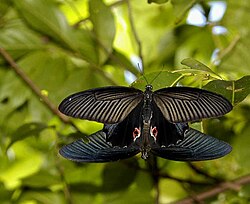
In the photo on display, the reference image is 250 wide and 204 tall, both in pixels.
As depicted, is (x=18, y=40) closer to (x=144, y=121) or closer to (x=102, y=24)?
(x=102, y=24)

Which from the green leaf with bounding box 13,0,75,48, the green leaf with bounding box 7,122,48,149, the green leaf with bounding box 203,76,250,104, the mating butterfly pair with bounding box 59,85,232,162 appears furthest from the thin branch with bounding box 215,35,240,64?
the mating butterfly pair with bounding box 59,85,232,162

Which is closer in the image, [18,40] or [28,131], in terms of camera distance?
[28,131]

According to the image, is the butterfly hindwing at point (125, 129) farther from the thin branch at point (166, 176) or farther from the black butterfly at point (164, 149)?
the thin branch at point (166, 176)

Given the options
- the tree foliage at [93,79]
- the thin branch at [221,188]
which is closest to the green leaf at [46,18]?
the tree foliage at [93,79]

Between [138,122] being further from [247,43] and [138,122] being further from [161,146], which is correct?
[247,43]

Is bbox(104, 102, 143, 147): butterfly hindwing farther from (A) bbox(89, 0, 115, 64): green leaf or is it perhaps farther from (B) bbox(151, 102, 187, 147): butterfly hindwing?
(A) bbox(89, 0, 115, 64): green leaf

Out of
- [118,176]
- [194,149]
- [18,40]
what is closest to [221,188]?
[118,176]

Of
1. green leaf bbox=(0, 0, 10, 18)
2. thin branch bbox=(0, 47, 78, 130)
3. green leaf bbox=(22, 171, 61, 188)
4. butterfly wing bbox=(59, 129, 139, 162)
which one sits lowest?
butterfly wing bbox=(59, 129, 139, 162)
